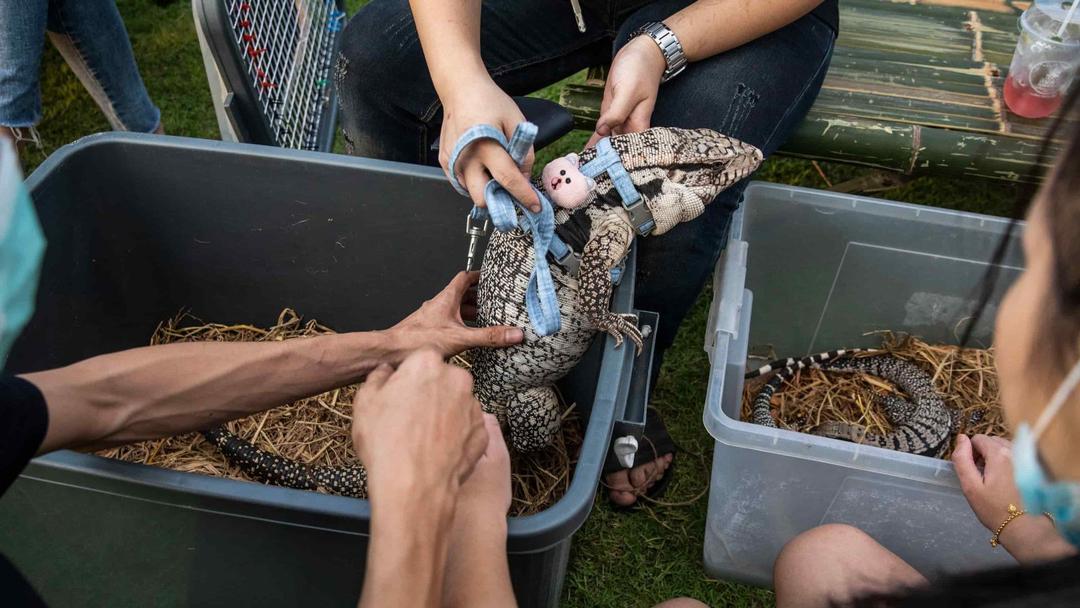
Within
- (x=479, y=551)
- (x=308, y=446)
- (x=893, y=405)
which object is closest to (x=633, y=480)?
(x=893, y=405)

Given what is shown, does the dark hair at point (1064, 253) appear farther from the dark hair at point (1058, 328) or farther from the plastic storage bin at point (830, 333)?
the plastic storage bin at point (830, 333)

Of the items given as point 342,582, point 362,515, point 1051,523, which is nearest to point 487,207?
point 362,515

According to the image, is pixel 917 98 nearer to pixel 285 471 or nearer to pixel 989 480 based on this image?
pixel 989 480

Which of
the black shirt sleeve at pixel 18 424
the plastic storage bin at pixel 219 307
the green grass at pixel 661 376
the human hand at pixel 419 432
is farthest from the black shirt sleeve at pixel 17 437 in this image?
the green grass at pixel 661 376

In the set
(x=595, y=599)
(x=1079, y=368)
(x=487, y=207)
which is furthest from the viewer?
(x=595, y=599)

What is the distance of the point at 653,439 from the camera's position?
84.7 inches

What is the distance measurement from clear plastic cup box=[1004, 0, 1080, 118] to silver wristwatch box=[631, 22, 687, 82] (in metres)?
1.08

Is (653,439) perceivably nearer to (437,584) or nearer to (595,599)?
(595,599)

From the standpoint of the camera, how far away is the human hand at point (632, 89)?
1.67 metres

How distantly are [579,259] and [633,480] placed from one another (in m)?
0.78

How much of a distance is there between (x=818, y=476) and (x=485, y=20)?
51.8 inches

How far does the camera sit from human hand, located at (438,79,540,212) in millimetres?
1418

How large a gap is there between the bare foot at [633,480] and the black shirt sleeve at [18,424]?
4.45 ft

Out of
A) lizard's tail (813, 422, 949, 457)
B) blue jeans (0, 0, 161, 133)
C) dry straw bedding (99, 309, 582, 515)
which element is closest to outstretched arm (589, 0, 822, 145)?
dry straw bedding (99, 309, 582, 515)
